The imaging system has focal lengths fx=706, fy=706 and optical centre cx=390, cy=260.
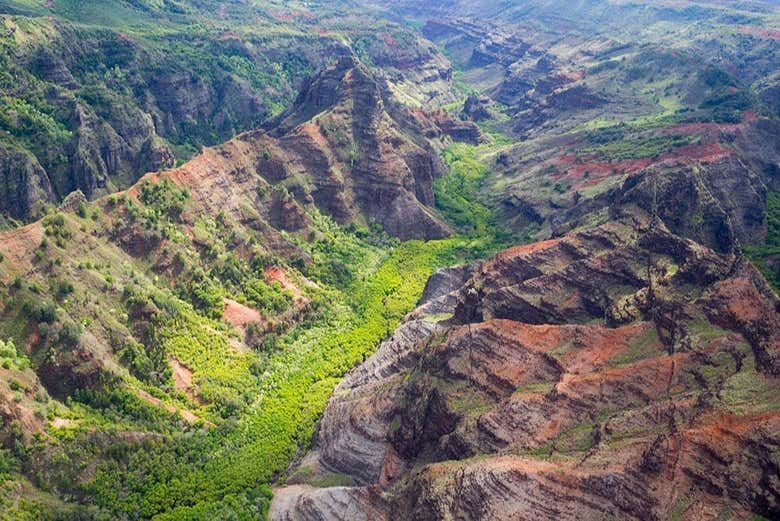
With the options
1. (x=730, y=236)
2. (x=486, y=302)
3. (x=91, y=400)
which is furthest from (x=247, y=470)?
(x=730, y=236)

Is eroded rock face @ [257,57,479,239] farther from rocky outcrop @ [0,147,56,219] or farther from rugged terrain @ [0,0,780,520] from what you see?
rocky outcrop @ [0,147,56,219]

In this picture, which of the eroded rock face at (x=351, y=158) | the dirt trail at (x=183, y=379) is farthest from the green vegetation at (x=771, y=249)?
the dirt trail at (x=183, y=379)

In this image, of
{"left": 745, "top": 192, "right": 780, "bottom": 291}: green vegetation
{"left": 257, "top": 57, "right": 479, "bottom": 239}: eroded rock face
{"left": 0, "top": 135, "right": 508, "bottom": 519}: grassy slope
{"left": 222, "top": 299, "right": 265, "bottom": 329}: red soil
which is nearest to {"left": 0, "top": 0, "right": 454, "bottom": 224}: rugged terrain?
{"left": 257, "top": 57, "right": 479, "bottom": 239}: eroded rock face

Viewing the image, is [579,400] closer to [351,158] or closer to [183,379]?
[183,379]

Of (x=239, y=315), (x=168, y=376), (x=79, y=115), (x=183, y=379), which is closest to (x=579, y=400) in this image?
(x=183, y=379)

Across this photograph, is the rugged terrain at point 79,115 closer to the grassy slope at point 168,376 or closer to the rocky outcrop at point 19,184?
the rocky outcrop at point 19,184

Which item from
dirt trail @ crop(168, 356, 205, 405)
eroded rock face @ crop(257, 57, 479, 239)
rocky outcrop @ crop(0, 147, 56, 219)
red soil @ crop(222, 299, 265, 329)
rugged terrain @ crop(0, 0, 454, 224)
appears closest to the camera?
dirt trail @ crop(168, 356, 205, 405)

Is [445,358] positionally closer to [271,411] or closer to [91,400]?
[271,411]
